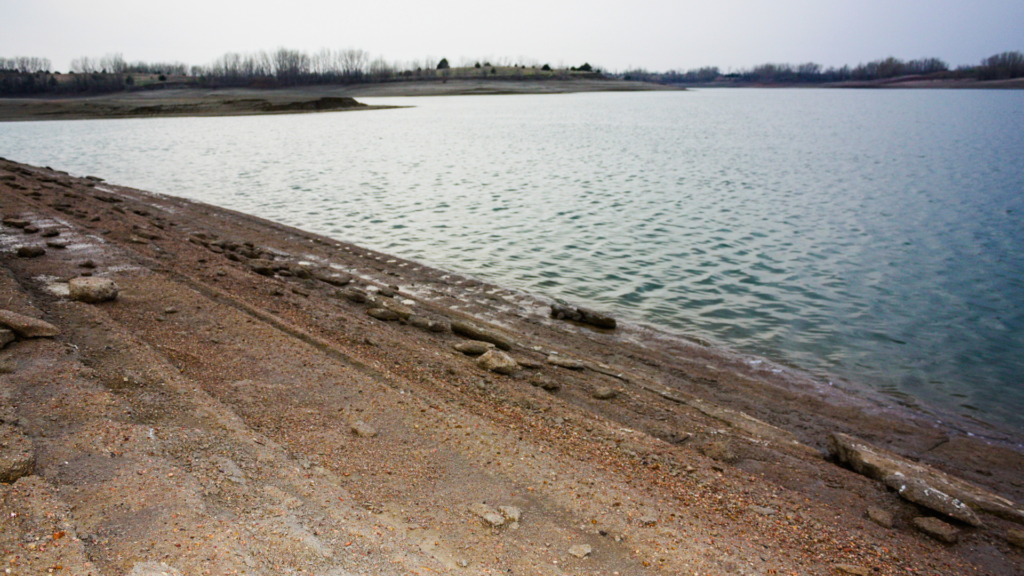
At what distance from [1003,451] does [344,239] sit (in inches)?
468

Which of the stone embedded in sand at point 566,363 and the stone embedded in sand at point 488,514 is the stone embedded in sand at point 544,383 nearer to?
the stone embedded in sand at point 566,363

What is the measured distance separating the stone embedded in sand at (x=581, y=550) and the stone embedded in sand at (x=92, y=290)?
543cm

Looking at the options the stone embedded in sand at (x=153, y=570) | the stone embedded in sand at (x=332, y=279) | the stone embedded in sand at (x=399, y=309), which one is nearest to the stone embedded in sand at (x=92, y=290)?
the stone embedded in sand at (x=399, y=309)

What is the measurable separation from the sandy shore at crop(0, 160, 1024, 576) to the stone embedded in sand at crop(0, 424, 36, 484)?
2cm

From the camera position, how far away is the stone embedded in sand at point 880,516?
13.5ft

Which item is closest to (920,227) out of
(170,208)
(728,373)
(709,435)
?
(728,373)

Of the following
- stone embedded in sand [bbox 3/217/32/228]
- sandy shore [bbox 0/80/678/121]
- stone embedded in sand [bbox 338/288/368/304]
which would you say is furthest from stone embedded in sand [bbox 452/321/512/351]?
sandy shore [bbox 0/80/678/121]

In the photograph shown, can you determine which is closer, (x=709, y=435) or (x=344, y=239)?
(x=709, y=435)

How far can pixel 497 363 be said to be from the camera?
19.7 feet

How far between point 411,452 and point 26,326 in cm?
345

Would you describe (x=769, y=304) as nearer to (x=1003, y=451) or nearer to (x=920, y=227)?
(x=1003, y=451)

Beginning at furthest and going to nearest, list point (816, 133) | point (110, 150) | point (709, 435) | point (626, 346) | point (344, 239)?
1. point (816, 133)
2. point (110, 150)
3. point (344, 239)
4. point (626, 346)
5. point (709, 435)

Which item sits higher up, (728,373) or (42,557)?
(42,557)

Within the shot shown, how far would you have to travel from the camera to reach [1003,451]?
5.51 metres
